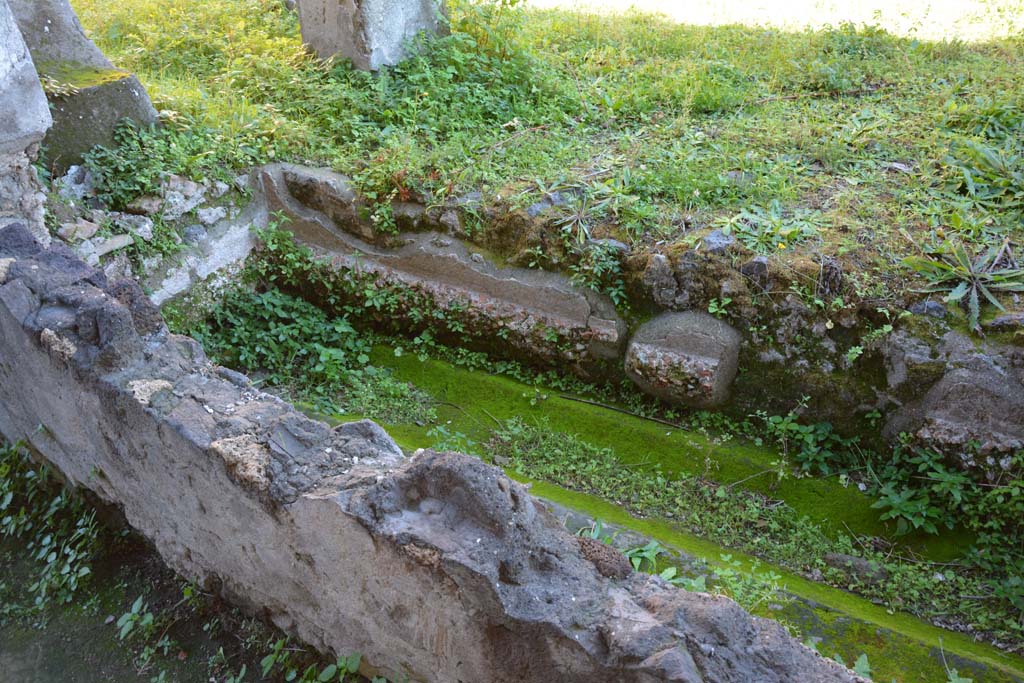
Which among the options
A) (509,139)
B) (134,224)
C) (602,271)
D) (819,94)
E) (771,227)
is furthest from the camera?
(819,94)

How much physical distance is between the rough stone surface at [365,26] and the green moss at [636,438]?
2.66m

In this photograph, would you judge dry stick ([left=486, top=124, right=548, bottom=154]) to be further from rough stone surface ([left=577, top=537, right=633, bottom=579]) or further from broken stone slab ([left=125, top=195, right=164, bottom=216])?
rough stone surface ([left=577, top=537, right=633, bottom=579])

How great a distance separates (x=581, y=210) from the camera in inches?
200

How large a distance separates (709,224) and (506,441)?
1.76 metres

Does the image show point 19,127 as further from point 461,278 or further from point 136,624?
point 136,624

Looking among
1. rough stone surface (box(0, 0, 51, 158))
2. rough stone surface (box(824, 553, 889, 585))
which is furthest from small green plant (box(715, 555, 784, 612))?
rough stone surface (box(0, 0, 51, 158))

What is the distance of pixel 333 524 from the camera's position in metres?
2.75

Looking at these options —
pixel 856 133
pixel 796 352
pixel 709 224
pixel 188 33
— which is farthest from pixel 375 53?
pixel 796 352

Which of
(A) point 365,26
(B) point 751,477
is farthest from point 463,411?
(A) point 365,26

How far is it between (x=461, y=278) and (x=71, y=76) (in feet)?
9.50

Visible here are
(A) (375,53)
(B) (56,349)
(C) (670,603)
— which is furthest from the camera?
(A) (375,53)

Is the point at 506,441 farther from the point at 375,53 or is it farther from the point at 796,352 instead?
the point at 375,53

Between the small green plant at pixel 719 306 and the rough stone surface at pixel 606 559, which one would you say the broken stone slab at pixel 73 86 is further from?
the rough stone surface at pixel 606 559

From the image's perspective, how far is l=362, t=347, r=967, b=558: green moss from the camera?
13.6 feet
